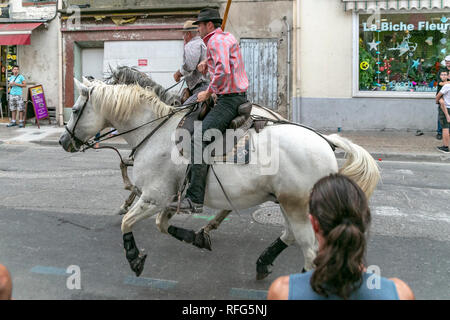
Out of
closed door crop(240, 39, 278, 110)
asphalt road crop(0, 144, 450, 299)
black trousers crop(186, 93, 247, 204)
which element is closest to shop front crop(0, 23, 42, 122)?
closed door crop(240, 39, 278, 110)

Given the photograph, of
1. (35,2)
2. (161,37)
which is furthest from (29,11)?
(161,37)

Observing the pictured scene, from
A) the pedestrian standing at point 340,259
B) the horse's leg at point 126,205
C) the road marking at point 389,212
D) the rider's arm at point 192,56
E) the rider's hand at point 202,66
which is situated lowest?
the road marking at point 389,212

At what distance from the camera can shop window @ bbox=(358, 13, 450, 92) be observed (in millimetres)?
15695

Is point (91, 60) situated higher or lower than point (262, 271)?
higher

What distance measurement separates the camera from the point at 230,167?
4.86 meters

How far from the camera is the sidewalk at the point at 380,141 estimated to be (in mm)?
12188

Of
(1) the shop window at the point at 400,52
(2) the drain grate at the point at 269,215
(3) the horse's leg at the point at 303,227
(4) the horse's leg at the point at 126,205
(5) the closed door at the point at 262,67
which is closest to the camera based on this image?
(3) the horse's leg at the point at 303,227

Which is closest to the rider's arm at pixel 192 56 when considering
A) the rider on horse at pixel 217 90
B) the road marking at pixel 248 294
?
the rider on horse at pixel 217 90

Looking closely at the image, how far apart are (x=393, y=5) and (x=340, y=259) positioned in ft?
48.9

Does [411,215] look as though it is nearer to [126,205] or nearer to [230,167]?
[230,167]

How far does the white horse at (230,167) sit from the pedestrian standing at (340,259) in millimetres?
2492

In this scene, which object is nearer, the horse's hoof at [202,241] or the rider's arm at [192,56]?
the horse's hoof at [202,241]

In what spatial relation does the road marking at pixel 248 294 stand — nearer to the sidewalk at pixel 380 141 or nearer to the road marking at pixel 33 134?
the sidewalk at pixel 380 141

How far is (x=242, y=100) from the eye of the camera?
509 cm
